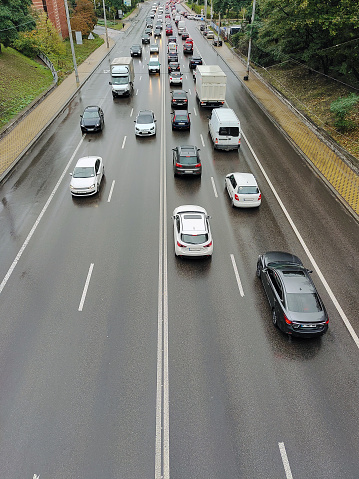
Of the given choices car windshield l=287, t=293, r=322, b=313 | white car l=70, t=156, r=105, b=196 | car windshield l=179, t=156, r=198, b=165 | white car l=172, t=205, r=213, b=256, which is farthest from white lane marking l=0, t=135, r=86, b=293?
car windshield l=287, t=293, r=322, b=313

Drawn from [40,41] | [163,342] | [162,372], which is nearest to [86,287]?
[163,342]

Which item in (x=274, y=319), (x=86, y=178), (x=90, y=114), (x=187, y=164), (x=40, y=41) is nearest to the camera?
(x=274, y=319)

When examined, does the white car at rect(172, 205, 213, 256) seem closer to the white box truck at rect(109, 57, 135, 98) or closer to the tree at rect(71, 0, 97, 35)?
the white box truck at rect(109, 57, 135, 98)

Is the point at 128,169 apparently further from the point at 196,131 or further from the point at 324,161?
the point at 324,161

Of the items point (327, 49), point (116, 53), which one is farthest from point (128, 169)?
point (116, 53)

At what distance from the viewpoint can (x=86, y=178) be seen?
1945 cm

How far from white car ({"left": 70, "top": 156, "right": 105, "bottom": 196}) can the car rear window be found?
921 cm

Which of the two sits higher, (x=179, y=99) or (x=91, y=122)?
(x=179, y=99)

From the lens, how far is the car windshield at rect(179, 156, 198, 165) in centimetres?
2092

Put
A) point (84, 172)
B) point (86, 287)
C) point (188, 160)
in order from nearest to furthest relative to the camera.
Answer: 1. point (86, 287)
2. point (84, 172)
3. point (188, 160)

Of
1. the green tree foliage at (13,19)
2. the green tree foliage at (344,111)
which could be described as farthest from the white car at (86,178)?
the green tree foliage at (13,19)

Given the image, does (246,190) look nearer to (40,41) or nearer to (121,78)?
(121,78)

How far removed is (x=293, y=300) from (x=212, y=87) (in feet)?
84.2

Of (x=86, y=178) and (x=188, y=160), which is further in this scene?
(x=188, y=160)
